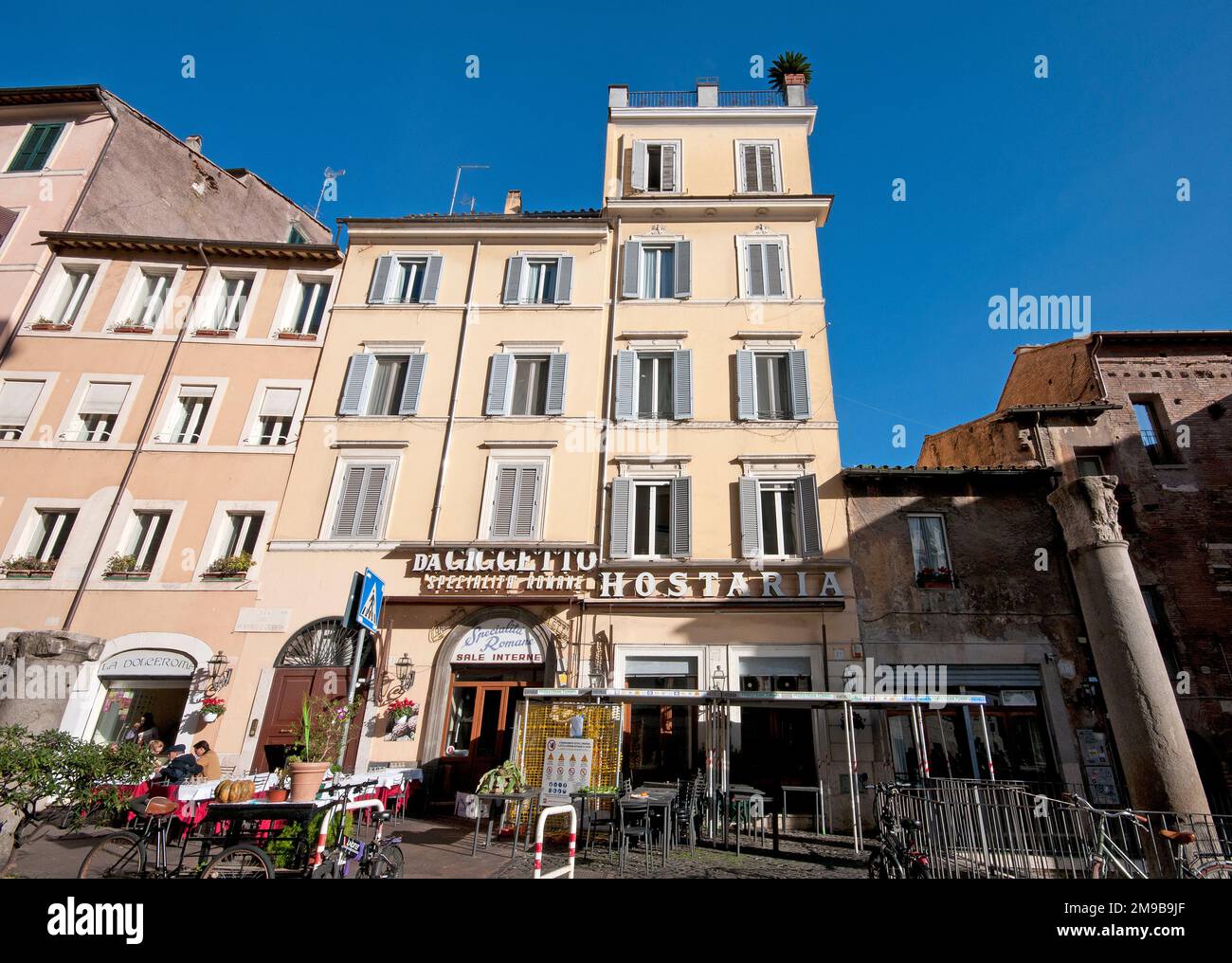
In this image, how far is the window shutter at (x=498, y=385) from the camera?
53.8ft

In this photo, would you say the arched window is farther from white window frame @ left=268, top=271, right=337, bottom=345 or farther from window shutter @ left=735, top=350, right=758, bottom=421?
window shutter @ left=735, top=350, right=758, bottom=421

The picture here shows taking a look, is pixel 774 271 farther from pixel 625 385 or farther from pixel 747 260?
pixel 625 385

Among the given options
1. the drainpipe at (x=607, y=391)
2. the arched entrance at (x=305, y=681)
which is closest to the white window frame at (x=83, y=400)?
the arched entrance at (x=305, y=681)

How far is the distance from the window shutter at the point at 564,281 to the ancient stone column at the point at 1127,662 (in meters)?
12.8

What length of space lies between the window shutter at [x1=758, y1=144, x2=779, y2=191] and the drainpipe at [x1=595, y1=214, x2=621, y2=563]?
474 centimetres

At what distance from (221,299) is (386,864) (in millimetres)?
17590

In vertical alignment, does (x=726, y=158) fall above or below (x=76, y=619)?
above

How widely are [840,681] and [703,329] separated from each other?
958 centimetres

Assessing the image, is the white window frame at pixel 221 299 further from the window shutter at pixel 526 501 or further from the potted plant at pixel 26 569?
the window shutter at pixel 526 501

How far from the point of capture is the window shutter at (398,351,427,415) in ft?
53.9

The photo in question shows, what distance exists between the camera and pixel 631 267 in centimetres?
1839
